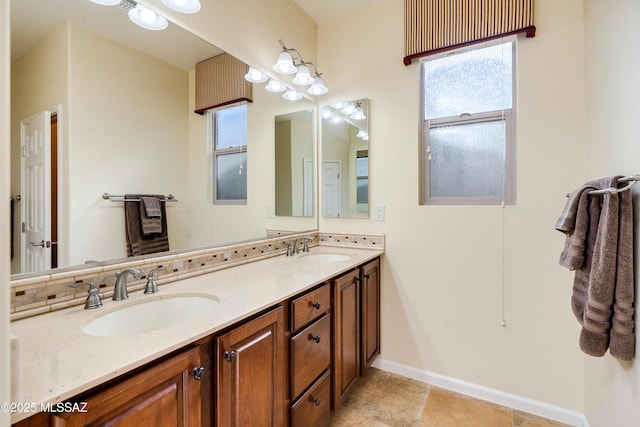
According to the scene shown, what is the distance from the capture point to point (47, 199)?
42.0 inches

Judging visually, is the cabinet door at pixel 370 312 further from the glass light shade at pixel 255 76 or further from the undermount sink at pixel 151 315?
the glass light shade at pixel 255 76

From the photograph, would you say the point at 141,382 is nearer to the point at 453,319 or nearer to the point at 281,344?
the point at 281,344

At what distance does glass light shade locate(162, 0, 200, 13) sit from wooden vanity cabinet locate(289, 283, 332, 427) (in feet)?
4.54

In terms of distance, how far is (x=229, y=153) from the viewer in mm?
1783

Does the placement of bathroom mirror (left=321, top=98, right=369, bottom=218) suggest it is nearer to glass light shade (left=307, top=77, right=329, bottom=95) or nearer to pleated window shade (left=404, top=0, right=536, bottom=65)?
glass light shade (left=307, top=77, right=329, bottom=95)

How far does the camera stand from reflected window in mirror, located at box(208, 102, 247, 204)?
1697mm

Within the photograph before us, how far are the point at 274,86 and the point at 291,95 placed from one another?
200 millimetres

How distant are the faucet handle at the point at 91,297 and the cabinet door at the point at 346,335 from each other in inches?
40.3

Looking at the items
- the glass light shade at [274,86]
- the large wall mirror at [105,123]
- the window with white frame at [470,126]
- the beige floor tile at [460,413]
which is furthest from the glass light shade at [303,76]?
the beige floor tile at [460,413]

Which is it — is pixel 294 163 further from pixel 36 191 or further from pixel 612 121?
pixel 612 121

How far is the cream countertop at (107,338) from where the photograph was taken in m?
0.62

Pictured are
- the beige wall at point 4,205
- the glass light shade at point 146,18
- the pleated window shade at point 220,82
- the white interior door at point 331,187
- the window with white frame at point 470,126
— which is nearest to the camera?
the beige wall at point 4,205

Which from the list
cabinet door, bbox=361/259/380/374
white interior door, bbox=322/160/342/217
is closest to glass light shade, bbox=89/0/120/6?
white interior door, bbox=322/160/342/217

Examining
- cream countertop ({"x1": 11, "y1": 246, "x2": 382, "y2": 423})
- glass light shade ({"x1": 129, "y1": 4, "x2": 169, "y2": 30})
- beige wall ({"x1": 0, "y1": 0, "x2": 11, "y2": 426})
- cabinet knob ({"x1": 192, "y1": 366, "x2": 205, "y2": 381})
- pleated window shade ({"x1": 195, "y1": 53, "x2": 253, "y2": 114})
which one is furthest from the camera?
pleated window shade ({"x1": 195, "y1": 53, "x2": 253, "y2": 114})
